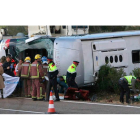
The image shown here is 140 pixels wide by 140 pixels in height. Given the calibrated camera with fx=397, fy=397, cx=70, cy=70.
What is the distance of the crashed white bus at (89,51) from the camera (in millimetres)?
17438

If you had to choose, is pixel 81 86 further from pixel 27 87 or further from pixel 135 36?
pixel 135 36

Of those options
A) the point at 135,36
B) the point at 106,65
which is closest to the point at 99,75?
the point at 106,65

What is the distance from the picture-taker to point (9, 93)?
16.5 metres

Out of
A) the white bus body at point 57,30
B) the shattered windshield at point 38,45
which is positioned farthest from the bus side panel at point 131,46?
the white bus body at point 57,30

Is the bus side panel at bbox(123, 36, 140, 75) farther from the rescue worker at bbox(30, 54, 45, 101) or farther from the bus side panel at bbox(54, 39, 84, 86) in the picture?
the rescue worker at bbox(30, 54, 45, 101)

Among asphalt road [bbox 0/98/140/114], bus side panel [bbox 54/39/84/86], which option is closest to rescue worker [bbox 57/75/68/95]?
bus side panel [bbox 54/39/84/86]

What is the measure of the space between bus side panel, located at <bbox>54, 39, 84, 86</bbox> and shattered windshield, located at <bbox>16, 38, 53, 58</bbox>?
1.98ft

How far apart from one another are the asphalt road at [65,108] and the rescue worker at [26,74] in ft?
4.10

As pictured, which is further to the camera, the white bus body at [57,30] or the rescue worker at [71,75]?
the white bus body at [57,30]

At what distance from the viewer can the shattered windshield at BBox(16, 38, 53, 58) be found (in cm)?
1811

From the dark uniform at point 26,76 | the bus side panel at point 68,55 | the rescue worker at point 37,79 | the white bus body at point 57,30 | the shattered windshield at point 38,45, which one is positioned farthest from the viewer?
the white bus body at point 57,30

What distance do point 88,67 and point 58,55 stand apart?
146 centimetres

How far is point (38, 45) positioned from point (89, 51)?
8.22 feet

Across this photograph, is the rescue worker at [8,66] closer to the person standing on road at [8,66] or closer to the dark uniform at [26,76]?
the person standing on road at [8,66]
